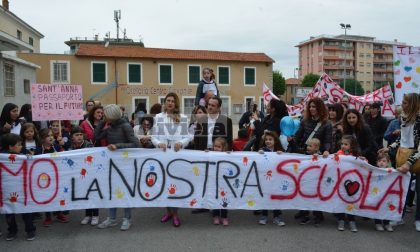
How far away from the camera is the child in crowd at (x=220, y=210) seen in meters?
5.04

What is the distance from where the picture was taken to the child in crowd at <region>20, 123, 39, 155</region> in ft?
16.3

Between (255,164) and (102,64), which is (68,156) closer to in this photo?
(255,164)

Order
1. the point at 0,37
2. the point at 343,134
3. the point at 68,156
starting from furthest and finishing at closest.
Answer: the point at 0,37 → the point at 343,134 → the point at 68,156

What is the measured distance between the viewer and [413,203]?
20.4 ft

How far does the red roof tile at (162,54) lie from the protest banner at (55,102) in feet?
91.8

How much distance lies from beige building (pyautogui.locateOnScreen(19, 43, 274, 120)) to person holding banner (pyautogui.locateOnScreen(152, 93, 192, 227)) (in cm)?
2859

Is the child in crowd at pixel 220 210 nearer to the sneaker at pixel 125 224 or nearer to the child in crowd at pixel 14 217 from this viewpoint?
the sneaker at pixel 125 224

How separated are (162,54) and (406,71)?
30903 millimetres

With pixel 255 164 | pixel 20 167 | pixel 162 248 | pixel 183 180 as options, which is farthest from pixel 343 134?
pixel 20 167

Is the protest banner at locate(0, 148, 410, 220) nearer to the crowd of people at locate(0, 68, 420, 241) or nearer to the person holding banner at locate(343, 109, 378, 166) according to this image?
the crowd of people at locate(0, 68, 420, 241)

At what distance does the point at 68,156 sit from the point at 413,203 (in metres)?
5.30

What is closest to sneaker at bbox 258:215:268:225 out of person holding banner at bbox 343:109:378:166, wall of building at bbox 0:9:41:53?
person holding banner at bbox 343:109:378:166

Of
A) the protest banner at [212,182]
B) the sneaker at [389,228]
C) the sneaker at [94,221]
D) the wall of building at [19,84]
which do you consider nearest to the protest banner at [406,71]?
the protest banner at [212,182]

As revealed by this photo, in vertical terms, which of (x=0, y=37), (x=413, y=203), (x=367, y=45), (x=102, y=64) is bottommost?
(x=413, y=203)
